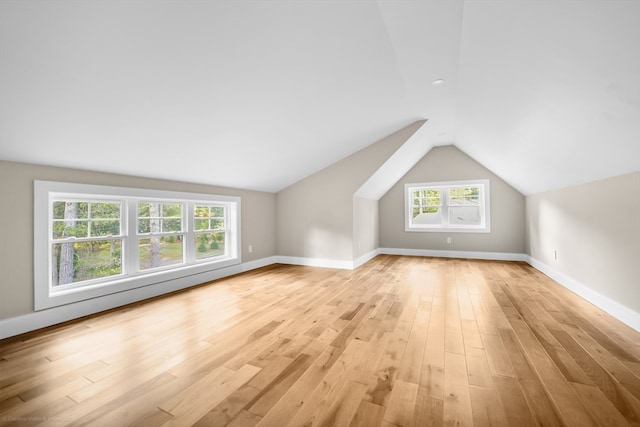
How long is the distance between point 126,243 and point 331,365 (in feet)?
9.78

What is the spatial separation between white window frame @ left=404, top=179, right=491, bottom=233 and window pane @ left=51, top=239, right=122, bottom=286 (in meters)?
5.72

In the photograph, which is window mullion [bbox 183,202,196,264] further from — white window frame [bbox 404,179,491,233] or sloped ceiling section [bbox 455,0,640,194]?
white window frame [bbox 404,179,491,233]

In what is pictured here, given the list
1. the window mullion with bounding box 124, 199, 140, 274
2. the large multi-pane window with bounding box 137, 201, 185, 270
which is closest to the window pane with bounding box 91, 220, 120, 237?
the window mullion with bounding box 124, 199, 140, 274

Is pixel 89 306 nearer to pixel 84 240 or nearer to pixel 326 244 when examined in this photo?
pixel 84 240

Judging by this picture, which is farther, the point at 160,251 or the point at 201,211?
the point at 201,211

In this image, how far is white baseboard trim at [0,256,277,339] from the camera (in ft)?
7.93

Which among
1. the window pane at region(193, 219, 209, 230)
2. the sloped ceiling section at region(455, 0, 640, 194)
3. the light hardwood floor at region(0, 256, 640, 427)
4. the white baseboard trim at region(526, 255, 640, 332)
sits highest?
the sloped ceiling section at region(455, 0, 640, 194)

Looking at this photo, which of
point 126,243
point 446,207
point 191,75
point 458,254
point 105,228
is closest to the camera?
point 191,75

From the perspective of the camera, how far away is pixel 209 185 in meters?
4.38

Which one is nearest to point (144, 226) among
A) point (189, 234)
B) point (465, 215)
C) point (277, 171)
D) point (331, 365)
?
point (189, 234)

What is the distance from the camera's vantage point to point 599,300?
2.90 metres

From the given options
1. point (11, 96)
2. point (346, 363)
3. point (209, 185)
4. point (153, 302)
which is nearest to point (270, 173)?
point (209, 185)

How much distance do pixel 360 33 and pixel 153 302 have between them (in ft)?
11.9

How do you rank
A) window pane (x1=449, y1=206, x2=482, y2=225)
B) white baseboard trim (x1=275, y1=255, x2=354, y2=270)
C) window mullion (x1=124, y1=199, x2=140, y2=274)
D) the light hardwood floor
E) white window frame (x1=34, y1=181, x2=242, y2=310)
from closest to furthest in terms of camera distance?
the light hardwood floor → white window frame (x1=34, y1=181, x2=242, y2=310) → window mullion (x1=124, y1=199, x2=140, y2=274) → white baseboard trim (x1=275, y1=255, x2=354, y2=270) → window pane (x1=449, y1=206, x2=482, y2=225)
